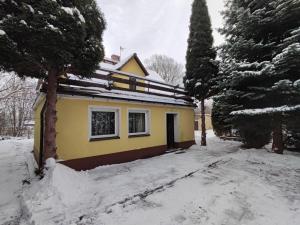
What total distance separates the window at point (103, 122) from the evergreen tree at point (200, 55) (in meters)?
5.88

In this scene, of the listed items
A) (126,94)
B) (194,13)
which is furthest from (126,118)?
(194,13)

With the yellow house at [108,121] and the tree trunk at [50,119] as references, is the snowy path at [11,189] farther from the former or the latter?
the tree trunk at [50,119]

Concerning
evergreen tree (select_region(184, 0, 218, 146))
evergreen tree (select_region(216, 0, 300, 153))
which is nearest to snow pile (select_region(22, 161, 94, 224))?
evergreen tree (select_region(216, 0, 300, 153))

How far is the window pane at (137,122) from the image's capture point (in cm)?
879

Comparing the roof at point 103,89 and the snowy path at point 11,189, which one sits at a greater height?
the roof at point 103,89

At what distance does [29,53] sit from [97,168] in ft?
14.3

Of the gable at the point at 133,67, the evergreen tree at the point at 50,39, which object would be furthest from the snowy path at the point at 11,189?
the gable at the point at 133,67

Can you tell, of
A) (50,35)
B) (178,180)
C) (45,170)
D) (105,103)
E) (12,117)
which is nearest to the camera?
(50,35)

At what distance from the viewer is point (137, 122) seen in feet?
29.7

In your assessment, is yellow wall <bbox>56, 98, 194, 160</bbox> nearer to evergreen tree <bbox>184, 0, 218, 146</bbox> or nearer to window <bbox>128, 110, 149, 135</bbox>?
window <bbox>128, 110, 149, 135</bbox>

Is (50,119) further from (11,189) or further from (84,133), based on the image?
(11,189)

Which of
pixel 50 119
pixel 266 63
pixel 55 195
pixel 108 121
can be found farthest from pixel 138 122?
pixel 266 63

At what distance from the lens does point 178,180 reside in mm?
5543

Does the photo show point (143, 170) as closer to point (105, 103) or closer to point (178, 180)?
point (178, 180)
